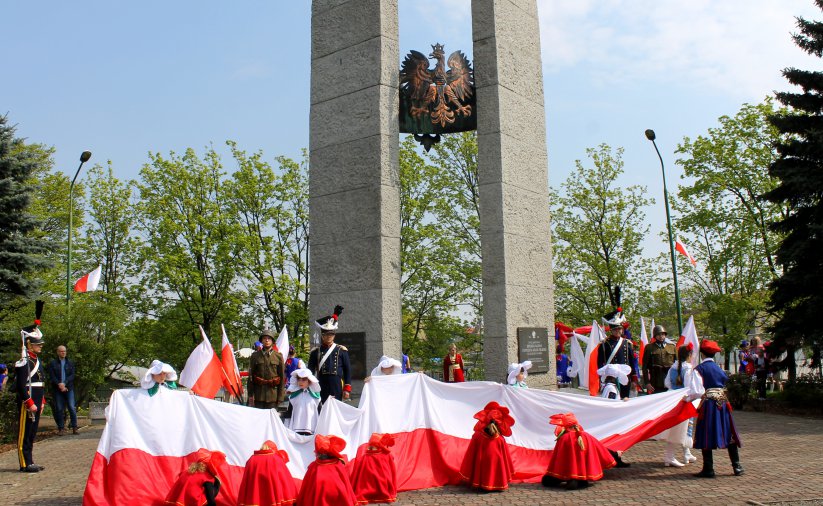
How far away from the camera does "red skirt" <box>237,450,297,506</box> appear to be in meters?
6.97

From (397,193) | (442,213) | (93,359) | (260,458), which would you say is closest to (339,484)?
(260,458)

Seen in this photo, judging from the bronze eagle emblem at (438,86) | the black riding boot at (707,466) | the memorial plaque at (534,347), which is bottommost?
the black riding boot at (707,466)

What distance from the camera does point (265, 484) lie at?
7.01m

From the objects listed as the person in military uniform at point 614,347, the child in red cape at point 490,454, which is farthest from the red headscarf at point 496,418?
the person in military uniform at point 614,347

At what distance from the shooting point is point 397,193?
13758 mm

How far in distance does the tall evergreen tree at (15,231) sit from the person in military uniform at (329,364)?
39.9 ft

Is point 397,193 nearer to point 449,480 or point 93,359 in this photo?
point 449,480

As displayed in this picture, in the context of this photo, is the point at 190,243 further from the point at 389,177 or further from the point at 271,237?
the point at 389,177

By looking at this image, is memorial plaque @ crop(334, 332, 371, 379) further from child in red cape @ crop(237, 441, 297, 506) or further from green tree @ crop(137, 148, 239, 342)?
green tree @ crop(137, 148, 239, 342)

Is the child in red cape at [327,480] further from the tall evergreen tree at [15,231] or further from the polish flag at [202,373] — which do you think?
the tall evergreen tree at [15,231]

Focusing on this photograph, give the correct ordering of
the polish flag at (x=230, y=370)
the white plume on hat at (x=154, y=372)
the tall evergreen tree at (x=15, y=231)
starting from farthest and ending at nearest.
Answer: the tall evergreen tree at (x=15, y=231) < the polish flag at (x=230, y=370) < the white plume on hat at (x=154, y=372)

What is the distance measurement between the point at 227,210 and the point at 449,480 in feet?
75.7

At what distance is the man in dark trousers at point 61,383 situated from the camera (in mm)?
14492

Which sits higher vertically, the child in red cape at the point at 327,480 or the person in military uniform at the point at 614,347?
the person in military uniform at the point at 614,347
